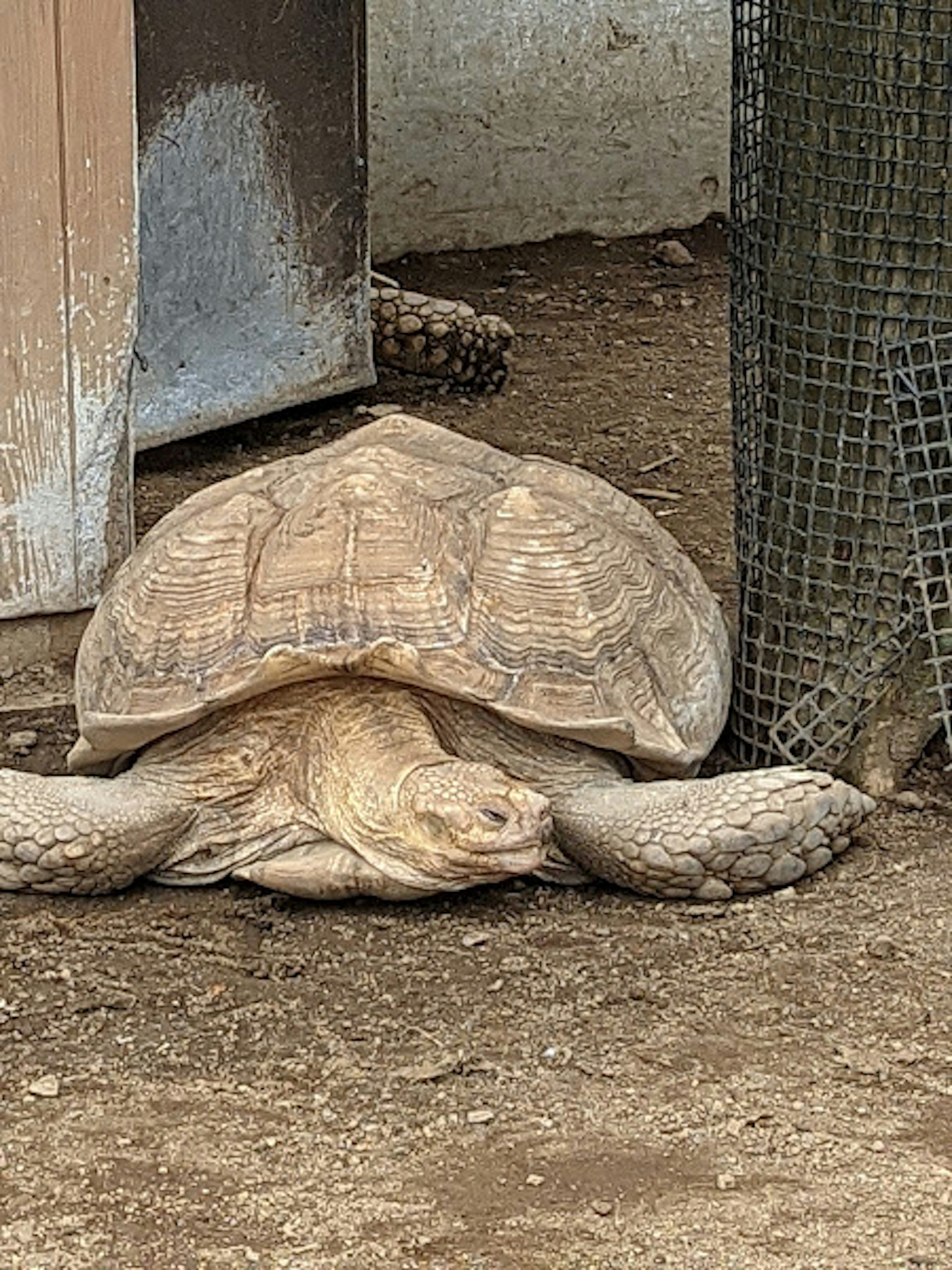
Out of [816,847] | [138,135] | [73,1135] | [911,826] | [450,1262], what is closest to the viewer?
[450,1262]

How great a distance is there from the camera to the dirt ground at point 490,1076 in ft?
10.8

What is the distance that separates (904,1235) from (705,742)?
1.53 metres

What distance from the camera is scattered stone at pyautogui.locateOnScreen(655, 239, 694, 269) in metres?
9.12

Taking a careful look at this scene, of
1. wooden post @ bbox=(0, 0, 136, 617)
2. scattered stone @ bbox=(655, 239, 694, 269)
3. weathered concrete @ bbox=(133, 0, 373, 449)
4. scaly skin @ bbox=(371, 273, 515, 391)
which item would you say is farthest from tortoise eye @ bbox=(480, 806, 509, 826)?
scattered stone @ bbox=(655, 239, 694, 269)

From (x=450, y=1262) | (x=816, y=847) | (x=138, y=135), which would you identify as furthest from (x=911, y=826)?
(x=138, y=135)

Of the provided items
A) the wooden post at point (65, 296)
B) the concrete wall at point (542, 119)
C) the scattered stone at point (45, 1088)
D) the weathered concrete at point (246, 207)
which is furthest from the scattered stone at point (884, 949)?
the concrete wall at point (542, 119)

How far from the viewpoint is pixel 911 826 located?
4.69m

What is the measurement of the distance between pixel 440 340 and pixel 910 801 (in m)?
3.25

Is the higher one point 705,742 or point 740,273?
point 740,273

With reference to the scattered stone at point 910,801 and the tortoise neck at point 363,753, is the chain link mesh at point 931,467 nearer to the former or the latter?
the scattered stone at point 910,801

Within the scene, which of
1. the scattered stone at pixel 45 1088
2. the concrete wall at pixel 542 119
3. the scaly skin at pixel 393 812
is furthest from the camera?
the concrete wall at pixel 542 119

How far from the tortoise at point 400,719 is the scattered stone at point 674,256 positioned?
461cm

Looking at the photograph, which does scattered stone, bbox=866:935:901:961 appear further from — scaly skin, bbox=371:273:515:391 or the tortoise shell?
scaly skin, bbox=371:273:515:391

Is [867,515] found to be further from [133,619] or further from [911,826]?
[133,619]
